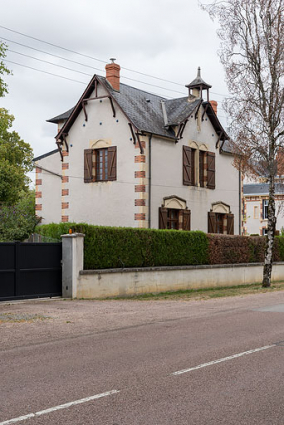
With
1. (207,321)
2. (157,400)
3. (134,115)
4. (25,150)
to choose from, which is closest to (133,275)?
(207,321)

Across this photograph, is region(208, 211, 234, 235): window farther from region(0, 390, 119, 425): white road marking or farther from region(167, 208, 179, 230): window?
region(0, 390, 119, 425): white road marking

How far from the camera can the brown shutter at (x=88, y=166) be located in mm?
29391

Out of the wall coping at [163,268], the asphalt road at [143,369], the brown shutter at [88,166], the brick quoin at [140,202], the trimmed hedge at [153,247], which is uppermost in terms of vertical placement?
the brown shutter at [88,166]

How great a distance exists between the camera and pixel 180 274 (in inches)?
896

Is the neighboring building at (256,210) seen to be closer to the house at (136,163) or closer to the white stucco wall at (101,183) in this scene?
the house at (136,163)

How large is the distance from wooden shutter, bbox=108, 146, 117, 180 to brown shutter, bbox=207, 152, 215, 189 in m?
6.26

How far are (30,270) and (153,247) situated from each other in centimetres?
622

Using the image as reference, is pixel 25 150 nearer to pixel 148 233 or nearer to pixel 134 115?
pixel 134 115

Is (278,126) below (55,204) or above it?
above

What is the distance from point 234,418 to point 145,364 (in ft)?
8.54

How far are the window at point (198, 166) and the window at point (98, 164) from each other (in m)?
4.29

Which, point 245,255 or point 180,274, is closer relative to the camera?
point 180,274

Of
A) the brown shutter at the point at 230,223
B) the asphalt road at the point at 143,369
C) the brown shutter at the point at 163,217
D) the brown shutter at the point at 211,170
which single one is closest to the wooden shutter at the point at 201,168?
the brown shutter at the point at 211,170

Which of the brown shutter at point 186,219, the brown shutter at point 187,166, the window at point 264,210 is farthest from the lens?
the window at point 264,210
